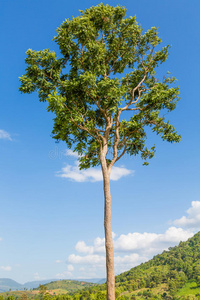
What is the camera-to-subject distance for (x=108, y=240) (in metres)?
11.6

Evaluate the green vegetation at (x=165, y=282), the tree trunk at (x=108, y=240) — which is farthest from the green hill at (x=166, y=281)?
the tree trunk at (x=108, y=240)

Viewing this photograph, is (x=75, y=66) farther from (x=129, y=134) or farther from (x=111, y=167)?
(x=111, y=167)

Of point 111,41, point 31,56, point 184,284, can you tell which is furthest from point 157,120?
point 184,284

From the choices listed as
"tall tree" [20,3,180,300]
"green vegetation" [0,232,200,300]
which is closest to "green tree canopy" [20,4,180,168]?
"tall tree" [20,3,180,300]

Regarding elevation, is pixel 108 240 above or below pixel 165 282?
above

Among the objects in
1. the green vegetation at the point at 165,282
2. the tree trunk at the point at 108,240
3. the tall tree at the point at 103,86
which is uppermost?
the tall tree at the point at 103,86

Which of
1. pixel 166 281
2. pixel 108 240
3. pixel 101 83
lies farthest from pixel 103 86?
pixel 166 281

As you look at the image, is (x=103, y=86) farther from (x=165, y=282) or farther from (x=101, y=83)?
(x=165, y=282)

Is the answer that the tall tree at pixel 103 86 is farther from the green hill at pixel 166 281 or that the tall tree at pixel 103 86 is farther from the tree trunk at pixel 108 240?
the green hill at pixel 166 281

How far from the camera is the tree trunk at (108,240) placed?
36.2ft

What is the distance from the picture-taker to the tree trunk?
11023 millimetres

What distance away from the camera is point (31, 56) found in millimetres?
13406

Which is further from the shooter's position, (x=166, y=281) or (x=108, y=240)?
(x=166, y=281)

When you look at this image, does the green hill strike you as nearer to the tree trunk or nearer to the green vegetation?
the green vegetation
